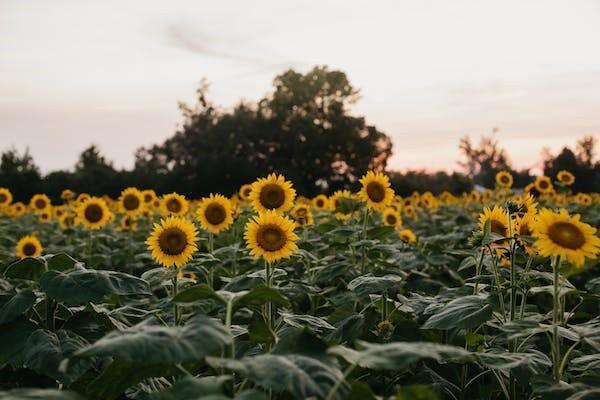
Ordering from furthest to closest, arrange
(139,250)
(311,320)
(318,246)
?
(139,250) < (318,246) < (311,320)

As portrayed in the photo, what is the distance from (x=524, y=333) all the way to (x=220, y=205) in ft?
10.9

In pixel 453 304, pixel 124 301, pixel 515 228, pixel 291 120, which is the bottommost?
pixel 124 301

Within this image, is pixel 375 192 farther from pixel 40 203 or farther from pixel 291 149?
pixel 291 149

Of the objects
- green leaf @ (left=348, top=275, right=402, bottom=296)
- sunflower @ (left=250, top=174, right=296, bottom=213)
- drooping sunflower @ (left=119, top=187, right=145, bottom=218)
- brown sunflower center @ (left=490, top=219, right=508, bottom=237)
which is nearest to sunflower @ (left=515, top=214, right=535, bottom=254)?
brown sunflower center @ (left=490, top=219, right=508, bottom=237)

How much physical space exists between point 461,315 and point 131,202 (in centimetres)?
605

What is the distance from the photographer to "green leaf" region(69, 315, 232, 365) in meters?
1.45

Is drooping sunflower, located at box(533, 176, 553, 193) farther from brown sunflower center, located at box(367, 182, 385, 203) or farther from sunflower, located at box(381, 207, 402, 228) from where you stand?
brown sunflower center, located at box(367, 182, 385, 203)

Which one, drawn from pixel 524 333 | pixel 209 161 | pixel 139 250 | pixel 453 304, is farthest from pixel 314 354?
pixel 209 161

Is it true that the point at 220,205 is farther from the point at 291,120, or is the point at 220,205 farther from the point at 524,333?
the point at 291,120

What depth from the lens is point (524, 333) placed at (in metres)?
2.10

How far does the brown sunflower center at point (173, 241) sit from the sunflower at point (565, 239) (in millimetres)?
2222

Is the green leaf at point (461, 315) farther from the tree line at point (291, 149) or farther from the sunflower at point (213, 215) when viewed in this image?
the tree line at point (291, 149)

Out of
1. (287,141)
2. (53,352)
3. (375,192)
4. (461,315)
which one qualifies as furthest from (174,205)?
(287,141)

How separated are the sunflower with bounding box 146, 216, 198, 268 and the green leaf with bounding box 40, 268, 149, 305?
1374 mm
